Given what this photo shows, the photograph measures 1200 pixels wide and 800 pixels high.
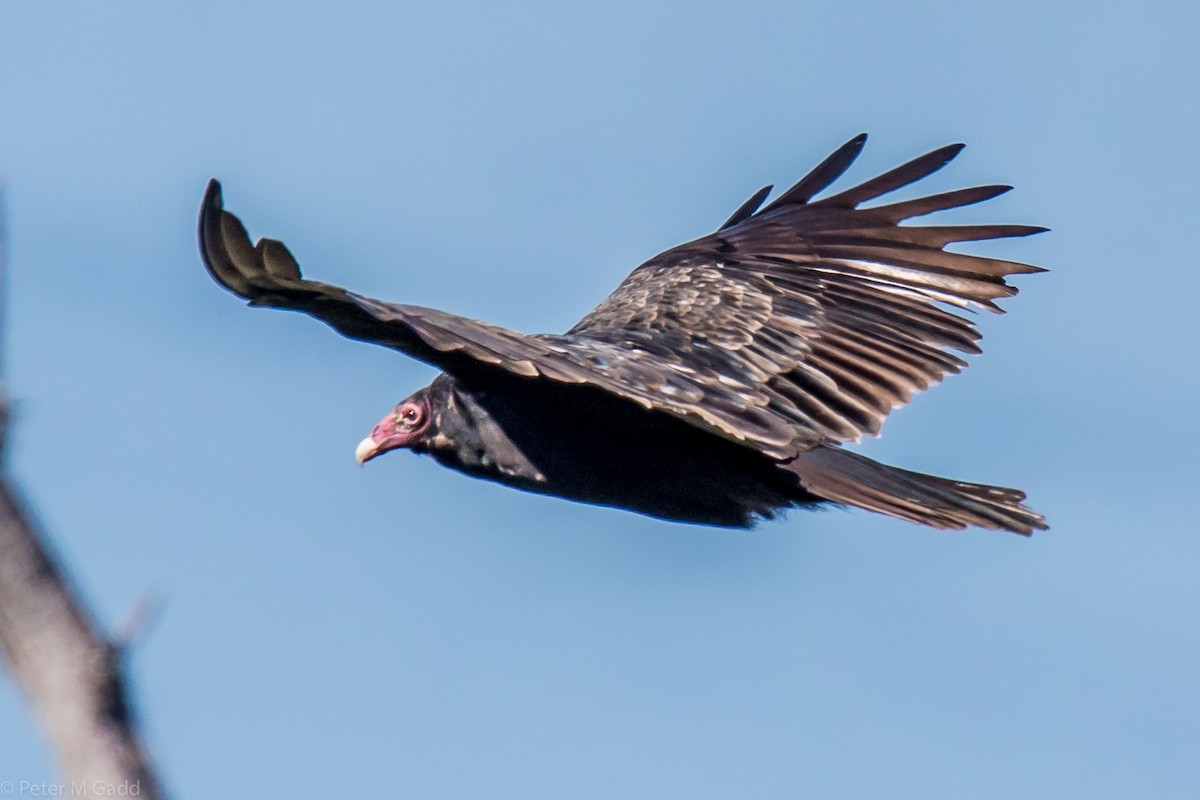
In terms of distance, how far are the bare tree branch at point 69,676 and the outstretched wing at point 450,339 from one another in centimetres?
216

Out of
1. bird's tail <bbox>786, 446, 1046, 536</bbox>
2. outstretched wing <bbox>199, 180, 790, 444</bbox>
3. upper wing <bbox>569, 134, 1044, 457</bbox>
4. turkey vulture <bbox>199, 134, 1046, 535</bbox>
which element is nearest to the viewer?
outstretched wing <bbox>199, 180, 790, 444</bbox>

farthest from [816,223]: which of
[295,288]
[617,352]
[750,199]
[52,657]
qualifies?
[52,657]

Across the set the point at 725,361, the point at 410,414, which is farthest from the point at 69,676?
the point at 725,361

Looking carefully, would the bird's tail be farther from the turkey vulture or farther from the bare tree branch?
the bare tree branch

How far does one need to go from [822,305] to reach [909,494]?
171cm

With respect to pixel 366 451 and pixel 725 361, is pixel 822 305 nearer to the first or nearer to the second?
pixel 725 361

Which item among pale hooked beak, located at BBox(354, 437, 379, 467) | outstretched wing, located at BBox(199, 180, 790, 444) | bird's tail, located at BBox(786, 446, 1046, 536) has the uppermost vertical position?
bird's tail, located at BBox(786, 446, 1046, 536)

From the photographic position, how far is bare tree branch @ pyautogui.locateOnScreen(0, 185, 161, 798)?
2154 mm

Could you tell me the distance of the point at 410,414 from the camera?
6141mm

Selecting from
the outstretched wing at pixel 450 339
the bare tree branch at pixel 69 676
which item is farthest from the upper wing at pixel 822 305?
the bare tree branch at pixel 69 676

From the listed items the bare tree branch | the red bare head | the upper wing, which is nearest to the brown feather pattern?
the upper wing

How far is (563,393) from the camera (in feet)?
18.1

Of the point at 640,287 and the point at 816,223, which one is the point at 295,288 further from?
the point at 816,223

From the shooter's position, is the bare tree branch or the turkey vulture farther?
the turkey vulture
